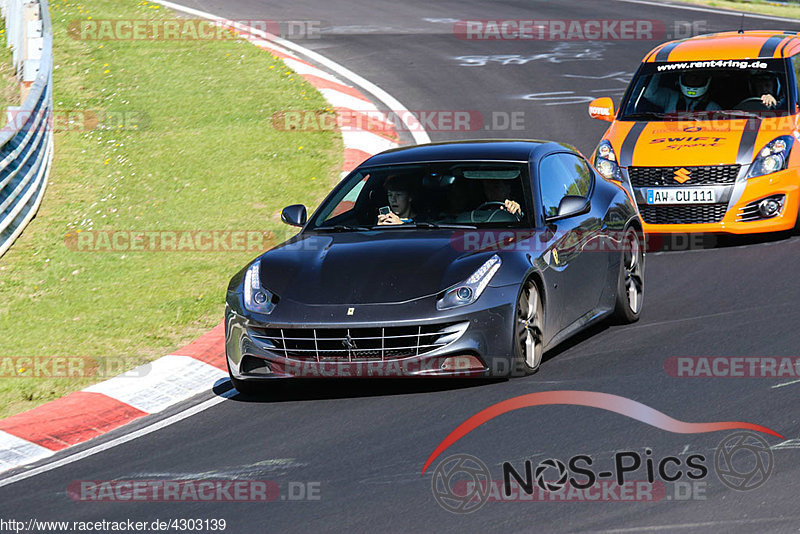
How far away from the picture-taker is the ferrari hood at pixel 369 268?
770cm

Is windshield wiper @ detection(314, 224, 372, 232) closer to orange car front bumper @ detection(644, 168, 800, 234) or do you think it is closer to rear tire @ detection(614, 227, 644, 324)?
rear tire @ detection(614, 227, 644, 324)

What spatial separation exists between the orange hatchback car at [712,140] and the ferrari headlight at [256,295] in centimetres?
498

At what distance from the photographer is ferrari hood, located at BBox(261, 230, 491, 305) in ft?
25.3

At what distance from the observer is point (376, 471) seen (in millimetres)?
6484

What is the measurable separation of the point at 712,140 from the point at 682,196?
2.19 feet

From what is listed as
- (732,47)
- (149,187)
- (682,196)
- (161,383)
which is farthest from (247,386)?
(732,47)

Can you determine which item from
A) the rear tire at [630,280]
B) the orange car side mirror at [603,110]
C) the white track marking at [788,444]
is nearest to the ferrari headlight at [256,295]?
the rear tire at [630,280]

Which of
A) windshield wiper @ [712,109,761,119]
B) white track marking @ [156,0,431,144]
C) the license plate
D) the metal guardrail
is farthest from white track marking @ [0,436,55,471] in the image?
white track marking @ [156,0,431,144]

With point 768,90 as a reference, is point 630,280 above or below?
below

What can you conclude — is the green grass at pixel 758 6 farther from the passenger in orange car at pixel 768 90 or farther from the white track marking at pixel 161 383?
the white track marking at pixel 161 383

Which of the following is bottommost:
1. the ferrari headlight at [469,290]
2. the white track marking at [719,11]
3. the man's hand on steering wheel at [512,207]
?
the ferrari headlight at [469,290]

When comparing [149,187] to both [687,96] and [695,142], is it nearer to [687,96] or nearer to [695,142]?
[687,96]

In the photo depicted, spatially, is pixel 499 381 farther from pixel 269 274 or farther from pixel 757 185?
pixel 757 185

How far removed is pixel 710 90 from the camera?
13055 millimetres
